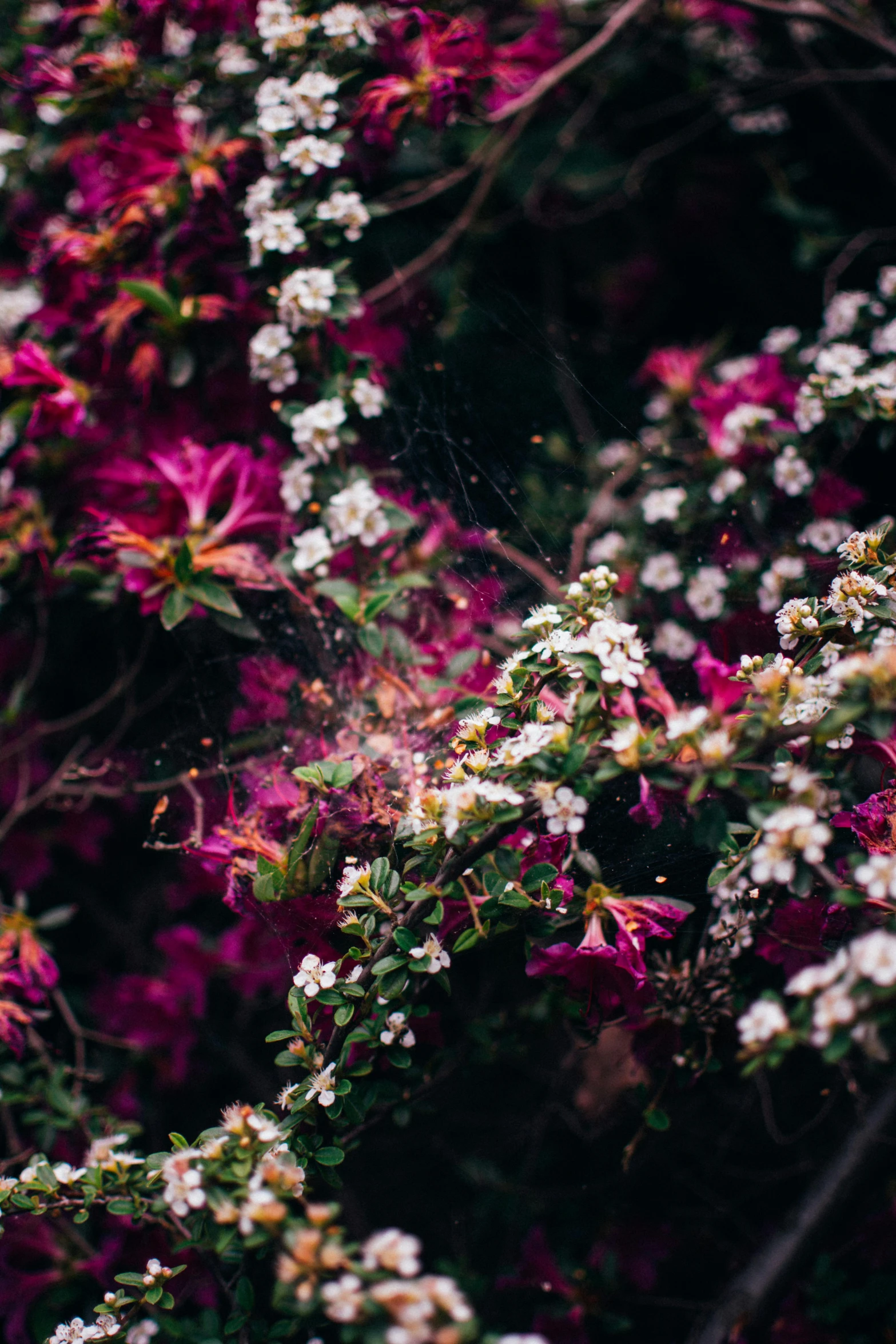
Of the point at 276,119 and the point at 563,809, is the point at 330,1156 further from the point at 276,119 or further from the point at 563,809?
the point at 276,119

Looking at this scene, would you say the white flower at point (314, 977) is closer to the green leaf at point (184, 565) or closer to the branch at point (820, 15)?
the green leaf at point (184, 565)

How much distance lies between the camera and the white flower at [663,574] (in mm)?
1328

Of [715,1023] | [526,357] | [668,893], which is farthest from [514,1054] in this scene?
[526,357]

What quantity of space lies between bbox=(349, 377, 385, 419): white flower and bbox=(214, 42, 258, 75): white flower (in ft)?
2.07

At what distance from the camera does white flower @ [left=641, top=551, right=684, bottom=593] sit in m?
1.33

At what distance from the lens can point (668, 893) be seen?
96 cm

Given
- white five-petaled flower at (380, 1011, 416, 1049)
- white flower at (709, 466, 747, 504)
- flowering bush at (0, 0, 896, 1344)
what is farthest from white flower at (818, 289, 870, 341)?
white five-petaled flower at (380, 1011, 416, 1049)

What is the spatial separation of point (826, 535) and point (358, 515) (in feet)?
2.33

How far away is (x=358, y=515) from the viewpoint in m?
1.16

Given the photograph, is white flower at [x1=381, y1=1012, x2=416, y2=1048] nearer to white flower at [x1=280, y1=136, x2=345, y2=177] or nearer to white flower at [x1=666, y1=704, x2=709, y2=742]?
white flower at [x1=666, y1=704, x2=709, y2=742]

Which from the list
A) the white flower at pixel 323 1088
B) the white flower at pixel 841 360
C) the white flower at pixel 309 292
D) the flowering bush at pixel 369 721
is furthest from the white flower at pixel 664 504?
the white flower at pixel 323 1088

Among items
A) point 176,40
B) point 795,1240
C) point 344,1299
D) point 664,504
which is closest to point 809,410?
point 664,504

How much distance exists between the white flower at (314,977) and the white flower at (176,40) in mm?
1554

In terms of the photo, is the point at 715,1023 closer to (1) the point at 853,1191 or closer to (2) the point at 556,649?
(1) the point at 853,1191
